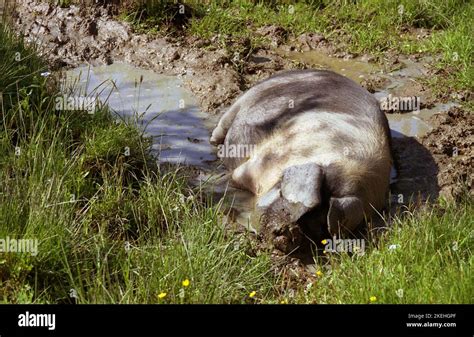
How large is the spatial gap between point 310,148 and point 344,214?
684 mm

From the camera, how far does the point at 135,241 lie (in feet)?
17.6

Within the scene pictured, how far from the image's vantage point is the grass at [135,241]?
4.51m

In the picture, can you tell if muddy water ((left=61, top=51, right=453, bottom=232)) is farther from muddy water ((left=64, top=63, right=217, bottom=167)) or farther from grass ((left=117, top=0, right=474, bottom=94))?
grass ((left=117, top=0, right=474, bottom=94))

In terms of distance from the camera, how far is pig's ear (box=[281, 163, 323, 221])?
5551mm

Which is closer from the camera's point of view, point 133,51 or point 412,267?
point 412,267

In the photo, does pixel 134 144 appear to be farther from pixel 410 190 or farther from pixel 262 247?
pixel 410 190

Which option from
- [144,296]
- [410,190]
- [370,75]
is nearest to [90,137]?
[144,296]

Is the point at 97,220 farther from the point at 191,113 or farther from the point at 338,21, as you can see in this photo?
the point at 338,21

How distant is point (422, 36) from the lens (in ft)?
30.7

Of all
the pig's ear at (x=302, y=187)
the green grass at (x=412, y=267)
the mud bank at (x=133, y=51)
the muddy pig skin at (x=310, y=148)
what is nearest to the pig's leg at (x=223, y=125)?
the muddy pig skin at (x=310, y=148)

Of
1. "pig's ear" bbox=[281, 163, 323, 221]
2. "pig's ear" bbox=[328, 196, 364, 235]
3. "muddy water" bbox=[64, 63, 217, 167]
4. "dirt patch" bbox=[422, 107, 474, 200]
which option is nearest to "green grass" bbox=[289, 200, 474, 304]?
"pig's ear" bbox=[328, 196, 364, 235]

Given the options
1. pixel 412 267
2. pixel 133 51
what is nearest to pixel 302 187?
pixel 412 267

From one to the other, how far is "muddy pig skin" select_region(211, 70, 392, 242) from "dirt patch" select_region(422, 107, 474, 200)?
54 cm

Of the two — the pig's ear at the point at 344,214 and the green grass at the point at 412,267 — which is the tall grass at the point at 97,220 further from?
the pig's ear at the point at 344,214
